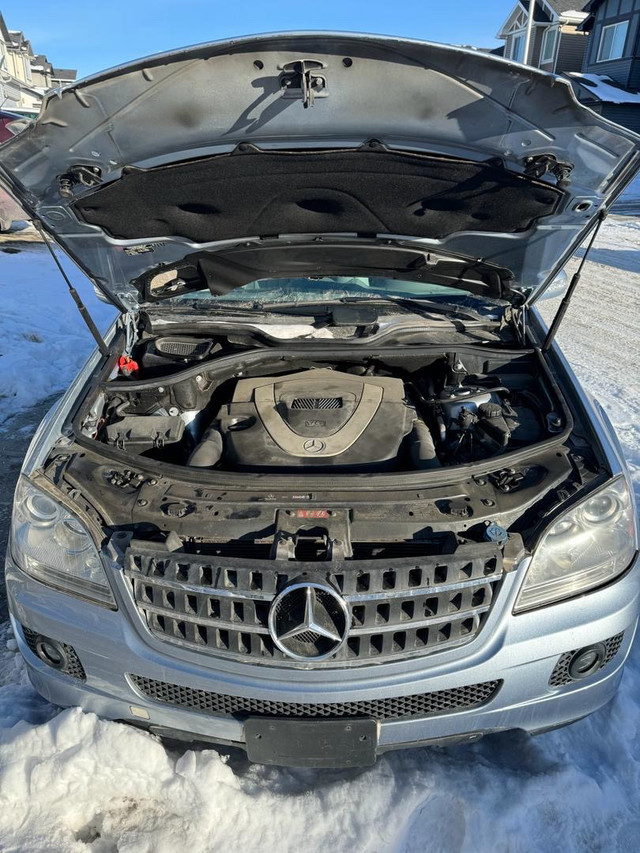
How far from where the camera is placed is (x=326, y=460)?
2545 mm

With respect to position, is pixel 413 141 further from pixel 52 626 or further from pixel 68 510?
pixel 52 626

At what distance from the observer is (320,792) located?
2.14 metres

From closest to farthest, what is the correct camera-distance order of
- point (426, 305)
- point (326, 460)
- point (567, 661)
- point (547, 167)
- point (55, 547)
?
point (567, 661)
point (55, 547)
point (547, 167)
point (326, 460)
point (426, 305)

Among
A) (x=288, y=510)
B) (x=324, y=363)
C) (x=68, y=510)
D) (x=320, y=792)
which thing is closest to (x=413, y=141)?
(x=324, y=363)

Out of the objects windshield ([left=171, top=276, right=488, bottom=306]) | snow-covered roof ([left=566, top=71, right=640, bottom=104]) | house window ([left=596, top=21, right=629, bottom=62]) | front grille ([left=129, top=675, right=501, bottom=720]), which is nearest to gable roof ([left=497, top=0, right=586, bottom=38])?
house window ([left=596, top=21, right=629, bottom=62])

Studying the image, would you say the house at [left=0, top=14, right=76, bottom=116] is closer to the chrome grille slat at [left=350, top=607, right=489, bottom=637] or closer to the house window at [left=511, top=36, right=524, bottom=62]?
the house window at [left=511, top=36, right=524, bottom=62]

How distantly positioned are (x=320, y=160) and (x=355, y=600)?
168cm

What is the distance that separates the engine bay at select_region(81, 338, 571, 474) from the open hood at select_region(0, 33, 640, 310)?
0.48 meters

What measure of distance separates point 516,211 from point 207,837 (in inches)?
105

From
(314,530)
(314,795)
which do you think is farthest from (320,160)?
(314,795)

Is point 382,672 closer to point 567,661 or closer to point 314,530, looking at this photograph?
point 314,530

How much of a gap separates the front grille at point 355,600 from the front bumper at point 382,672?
0.14 feet

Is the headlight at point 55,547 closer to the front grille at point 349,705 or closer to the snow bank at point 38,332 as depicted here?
the front grille at point 349,705

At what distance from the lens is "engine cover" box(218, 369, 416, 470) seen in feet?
8.46
